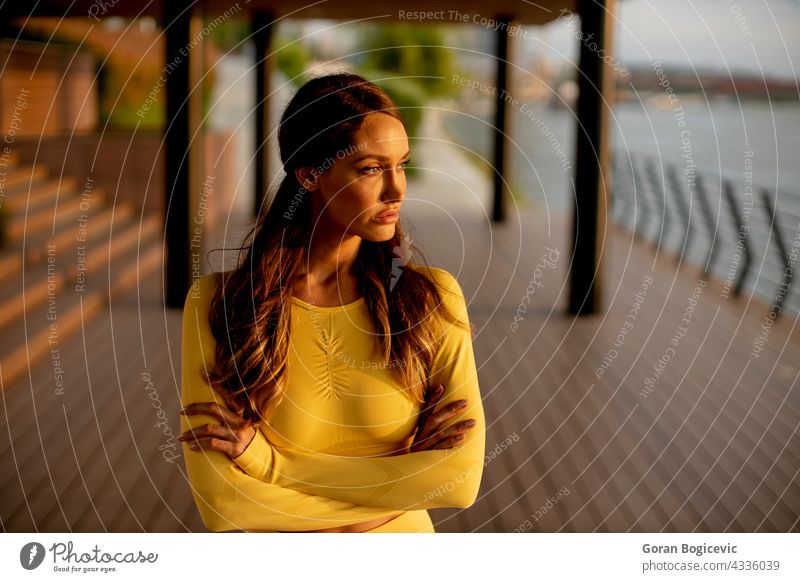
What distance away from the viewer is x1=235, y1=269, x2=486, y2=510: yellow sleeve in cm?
156

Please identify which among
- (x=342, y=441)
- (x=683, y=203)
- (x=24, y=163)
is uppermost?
(x=342, y=441)

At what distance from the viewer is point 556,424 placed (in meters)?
4.09

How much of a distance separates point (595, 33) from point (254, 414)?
491 cm

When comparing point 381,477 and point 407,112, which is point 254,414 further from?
point 407,112

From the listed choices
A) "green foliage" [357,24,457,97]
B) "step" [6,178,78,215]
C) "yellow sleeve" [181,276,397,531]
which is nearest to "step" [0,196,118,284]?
"step" [6,178,78,215]

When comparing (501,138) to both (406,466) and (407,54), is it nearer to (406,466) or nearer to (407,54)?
(406,466)

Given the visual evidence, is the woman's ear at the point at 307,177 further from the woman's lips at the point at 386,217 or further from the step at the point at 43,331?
the step at the point at 43,331

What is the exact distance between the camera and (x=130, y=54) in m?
13.7

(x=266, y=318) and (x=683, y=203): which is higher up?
(x=266, y=318)

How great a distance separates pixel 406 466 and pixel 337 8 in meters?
6.33

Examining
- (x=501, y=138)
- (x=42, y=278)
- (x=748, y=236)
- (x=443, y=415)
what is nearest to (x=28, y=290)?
(x=42, y=278)

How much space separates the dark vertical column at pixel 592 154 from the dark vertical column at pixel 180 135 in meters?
2.15
